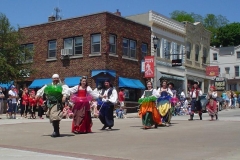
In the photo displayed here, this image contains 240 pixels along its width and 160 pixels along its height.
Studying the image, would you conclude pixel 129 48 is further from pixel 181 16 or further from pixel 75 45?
pixel 181 16

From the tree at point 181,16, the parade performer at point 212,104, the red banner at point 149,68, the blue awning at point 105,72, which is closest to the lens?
the parade performer at point 212,104

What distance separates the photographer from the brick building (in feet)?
105

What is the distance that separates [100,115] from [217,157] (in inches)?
286

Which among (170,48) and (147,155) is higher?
(170,48)

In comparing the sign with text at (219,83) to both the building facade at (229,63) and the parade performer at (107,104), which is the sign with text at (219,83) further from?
the parade performer at (107,104)

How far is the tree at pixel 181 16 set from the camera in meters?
87.0

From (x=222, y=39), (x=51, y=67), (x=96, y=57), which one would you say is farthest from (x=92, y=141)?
(x=222, y=39)

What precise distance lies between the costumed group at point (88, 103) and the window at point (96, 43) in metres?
15.2

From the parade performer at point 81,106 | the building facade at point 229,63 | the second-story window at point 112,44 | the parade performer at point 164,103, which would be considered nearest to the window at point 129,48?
the second-story window at point 112,44

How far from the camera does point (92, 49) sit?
107ft

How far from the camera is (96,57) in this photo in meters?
32.2

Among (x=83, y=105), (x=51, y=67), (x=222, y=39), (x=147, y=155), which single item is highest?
(x=222, y=39)

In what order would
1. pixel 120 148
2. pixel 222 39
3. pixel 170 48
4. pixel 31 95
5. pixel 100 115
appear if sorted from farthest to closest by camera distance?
pixel 222 39
pixel 170 48
pixel 31 95
pixel 100 115
pixel 120 148

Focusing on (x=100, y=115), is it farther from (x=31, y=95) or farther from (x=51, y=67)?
(x=51, y=67)
